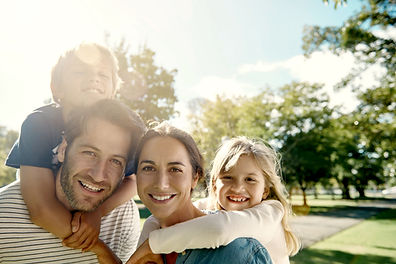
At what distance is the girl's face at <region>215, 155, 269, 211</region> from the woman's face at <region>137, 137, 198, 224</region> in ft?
2.98

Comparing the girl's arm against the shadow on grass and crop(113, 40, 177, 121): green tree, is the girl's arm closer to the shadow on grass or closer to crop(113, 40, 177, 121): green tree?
the shadow on grass

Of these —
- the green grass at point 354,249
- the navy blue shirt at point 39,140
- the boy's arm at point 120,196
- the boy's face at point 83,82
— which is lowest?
the green grass at point 354,249

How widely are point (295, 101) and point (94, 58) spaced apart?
24160mm

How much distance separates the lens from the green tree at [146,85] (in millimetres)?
17234

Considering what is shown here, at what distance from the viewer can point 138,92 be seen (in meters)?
17.4

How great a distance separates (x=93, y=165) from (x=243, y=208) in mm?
1601

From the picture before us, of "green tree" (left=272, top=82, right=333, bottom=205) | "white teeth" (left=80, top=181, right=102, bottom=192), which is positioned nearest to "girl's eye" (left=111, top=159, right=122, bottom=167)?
"white teeth" (left=80, top=181, right=102, bottom=192)

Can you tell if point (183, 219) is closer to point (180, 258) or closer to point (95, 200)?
point (180, 258)

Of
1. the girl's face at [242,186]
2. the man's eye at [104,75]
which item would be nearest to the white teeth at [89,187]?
the man's eye at [104,75]

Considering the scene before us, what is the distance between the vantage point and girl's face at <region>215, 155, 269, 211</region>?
3174mm

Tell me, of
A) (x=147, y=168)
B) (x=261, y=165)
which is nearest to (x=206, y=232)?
(x=147, y=168)

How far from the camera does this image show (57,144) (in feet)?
7.99

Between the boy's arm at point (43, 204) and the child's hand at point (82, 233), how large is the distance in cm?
4

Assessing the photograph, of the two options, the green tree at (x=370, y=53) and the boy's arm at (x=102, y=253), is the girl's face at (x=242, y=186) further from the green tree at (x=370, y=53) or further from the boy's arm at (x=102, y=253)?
the green tree at (x=370, y=53)
